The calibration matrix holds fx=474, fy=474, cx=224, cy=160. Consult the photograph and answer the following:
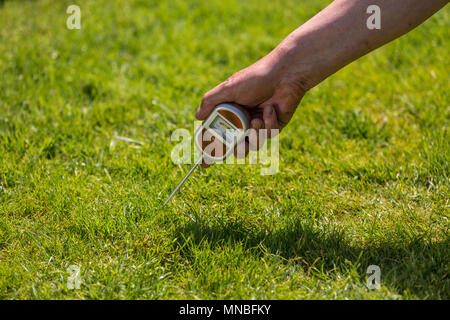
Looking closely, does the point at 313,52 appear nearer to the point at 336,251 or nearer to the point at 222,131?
the point at 222,131

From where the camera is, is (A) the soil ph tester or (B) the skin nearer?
(B) the skin

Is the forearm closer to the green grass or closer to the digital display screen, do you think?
the digital display screen

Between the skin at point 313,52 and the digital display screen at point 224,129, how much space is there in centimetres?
8

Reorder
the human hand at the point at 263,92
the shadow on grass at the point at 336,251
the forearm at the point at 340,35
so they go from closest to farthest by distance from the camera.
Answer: the shadow on grass at the point at 336,251 < the forearm at the point at 340,35 < the human hand at the point at 263,92

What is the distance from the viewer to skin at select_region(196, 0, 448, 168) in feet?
7.41

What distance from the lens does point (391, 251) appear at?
7.54 feet

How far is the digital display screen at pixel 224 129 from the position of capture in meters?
2.38

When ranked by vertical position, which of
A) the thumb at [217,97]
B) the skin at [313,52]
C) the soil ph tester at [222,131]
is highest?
the skin at [313,52]

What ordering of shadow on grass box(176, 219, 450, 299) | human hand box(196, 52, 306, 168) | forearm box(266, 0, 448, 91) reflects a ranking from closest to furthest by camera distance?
shadow on grass box(176, 219, 450, 299), forearm box(266, 0, 448, 91), human hand box(196, 52, 306, 168)

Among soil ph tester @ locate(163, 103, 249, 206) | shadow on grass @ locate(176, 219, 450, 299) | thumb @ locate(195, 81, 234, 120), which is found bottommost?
shadow on grass @ locate(176, 219, 450, 299)

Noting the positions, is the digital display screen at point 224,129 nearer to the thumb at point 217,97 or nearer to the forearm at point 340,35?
the thumb at point 217,97

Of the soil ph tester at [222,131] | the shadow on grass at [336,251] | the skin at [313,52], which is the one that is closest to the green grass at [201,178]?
the shadow on grass at [336,251]

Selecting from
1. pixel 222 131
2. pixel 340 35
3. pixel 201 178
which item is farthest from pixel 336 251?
pixel 340 35

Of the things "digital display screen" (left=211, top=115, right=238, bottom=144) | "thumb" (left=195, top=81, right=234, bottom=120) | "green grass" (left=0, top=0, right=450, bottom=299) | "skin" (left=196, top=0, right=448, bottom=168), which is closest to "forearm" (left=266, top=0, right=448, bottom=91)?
"skin" (left=196, top=0, right=448, bottom=168)
